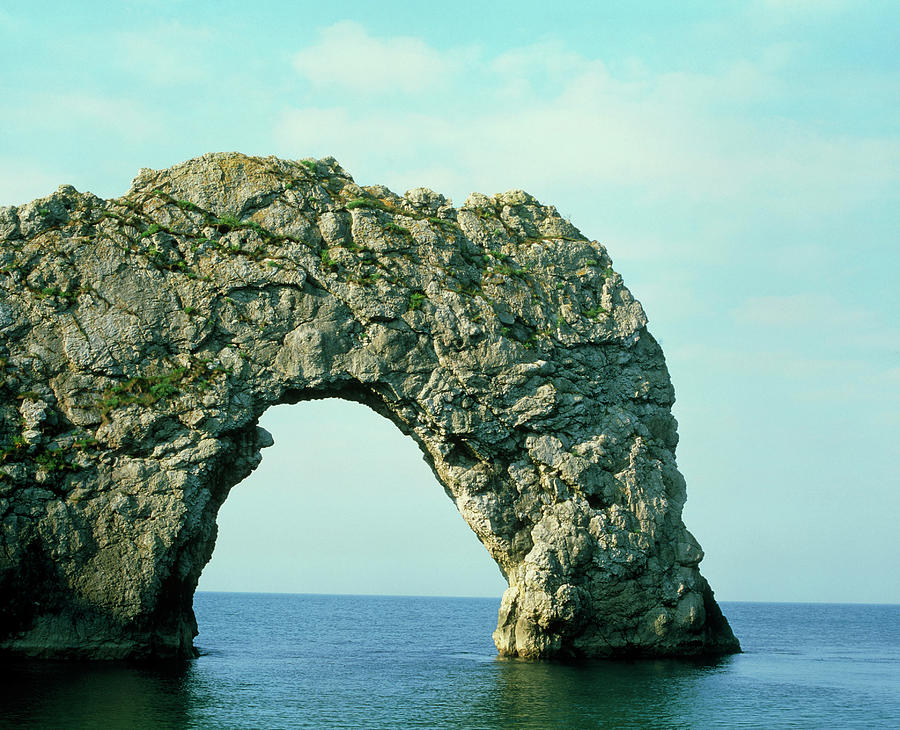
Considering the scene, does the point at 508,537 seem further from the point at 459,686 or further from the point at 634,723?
the point at 634,723

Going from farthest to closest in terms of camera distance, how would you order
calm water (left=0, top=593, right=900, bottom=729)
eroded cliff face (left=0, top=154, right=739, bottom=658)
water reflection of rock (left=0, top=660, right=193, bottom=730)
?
eroded cliff face (left=0, top=154, right=739, bottom=658)
calm water (left=0, top=593, right=900, bottom=729)
water reflection of rock (left=0, top=660, right=193, bottom=730)

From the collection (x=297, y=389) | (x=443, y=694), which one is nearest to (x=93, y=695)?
(x=443, y=694)

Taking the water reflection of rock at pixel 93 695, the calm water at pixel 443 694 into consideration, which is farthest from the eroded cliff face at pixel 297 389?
the calm water at pixel 443 694

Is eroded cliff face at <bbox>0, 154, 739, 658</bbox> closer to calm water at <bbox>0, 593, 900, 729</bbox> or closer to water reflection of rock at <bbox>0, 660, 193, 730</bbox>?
water reflection of rock at <bbox>0, 660, 193, 730</bbox>

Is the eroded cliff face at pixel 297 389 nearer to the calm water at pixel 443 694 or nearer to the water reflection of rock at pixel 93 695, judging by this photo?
the water reflection of rock at pixel 93 695

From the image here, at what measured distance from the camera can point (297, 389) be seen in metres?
29.1

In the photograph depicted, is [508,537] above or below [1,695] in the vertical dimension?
above

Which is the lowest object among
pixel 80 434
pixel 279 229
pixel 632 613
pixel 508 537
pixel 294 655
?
pixel 294 655

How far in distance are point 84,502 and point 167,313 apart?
6406 millimetres

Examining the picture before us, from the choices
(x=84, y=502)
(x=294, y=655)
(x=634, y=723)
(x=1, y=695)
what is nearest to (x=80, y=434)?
(x=84, y=502)

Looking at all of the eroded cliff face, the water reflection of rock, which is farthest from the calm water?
the eroded cliff face

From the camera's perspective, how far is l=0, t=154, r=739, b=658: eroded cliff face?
87.6 feet

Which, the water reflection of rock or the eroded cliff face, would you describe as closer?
the water reflection of rock

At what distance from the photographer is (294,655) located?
35.8m
